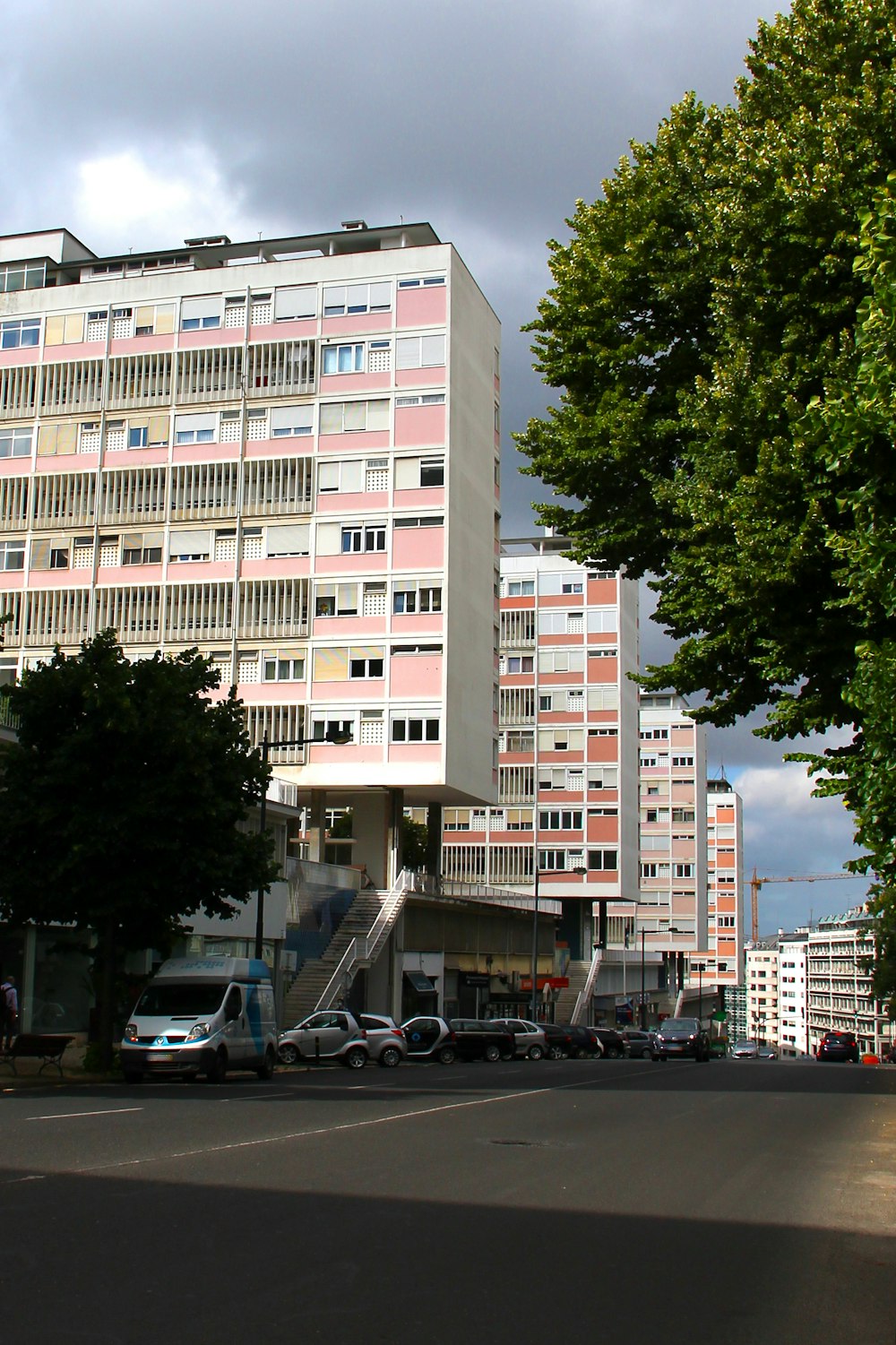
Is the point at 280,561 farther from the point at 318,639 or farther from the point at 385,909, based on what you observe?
the point at 385,909

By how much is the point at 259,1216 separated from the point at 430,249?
53687mm

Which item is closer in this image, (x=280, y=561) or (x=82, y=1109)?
(x=82, y=1109)

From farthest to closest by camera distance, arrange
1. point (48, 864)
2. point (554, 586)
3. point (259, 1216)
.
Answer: point (554, 586)
point (48, 864)
point (259, 1216)

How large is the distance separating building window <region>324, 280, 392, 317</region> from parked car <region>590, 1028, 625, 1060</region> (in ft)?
102

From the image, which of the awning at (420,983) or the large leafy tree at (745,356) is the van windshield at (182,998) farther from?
the awning at (420,983)

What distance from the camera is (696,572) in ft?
60.7

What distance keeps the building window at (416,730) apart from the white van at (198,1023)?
2864 centimetres

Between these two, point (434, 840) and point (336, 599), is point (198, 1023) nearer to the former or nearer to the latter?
point (336, 599)

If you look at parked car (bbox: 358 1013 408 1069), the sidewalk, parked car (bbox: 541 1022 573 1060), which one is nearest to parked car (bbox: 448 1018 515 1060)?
parked car (bbox: 541 1022 573 1060)

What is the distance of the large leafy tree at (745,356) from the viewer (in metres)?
16.3

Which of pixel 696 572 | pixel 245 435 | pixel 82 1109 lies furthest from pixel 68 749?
pixel 245 435

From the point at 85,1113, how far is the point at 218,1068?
26.1 ft

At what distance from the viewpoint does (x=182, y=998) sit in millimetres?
25391

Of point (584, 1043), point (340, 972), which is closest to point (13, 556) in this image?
point (340, 972)
